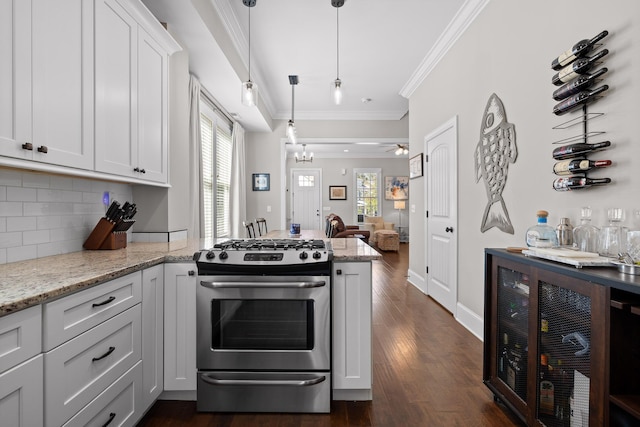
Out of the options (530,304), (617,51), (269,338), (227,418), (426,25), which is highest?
(426,25)

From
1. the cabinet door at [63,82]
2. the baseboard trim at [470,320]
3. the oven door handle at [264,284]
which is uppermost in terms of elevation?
the cabinet door at [63,82]

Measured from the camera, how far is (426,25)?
340cm

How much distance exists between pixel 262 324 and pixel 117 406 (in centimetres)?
73

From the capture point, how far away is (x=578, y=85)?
1.73 metres

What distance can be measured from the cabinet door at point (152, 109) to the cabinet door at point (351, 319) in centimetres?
149

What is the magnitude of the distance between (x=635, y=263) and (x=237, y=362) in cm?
188

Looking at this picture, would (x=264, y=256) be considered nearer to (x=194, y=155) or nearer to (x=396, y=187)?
(x=194, y=155)

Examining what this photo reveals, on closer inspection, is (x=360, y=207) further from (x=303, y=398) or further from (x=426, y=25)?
(x=303, y=398)

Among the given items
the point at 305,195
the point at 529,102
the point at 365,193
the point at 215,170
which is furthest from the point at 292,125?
the point at 365,193

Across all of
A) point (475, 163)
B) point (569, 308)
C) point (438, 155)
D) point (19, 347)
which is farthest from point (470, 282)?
point (19, 347)

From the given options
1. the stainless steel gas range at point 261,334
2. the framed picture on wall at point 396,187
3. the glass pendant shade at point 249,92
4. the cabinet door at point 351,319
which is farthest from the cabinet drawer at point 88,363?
the framed picture on wall at point 396,187

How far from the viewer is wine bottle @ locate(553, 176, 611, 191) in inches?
64.7

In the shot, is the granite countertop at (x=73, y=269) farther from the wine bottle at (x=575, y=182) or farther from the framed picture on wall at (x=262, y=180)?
the framed picture on wall at (x=262, y=180)

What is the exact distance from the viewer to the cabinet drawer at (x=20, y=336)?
94cm
